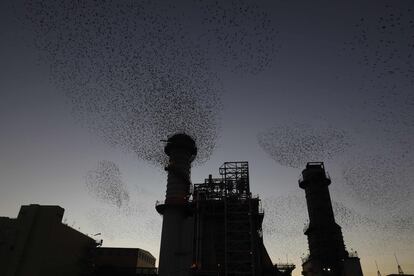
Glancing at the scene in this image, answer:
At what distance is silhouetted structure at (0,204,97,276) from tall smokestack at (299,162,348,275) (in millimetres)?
40605

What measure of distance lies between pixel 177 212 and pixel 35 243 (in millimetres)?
18886

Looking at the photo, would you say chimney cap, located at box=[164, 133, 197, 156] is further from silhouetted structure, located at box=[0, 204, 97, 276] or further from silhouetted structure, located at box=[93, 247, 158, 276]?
silhouetted structure, located at box=[93, 247, 158, 276]

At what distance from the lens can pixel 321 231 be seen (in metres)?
53.4

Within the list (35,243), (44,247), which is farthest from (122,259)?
(35,243)

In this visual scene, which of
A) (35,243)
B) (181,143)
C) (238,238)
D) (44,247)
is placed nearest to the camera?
(35,243)

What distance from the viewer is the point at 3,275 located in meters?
36.3

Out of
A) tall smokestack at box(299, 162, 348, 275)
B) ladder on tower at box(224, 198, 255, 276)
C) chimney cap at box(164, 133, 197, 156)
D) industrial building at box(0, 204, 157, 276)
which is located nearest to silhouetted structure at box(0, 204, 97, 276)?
industrial building at box(0, 204, 157, 276)

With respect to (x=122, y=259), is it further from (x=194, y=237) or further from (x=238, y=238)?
(x=238, y=238)

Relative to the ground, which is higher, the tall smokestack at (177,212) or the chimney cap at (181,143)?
the chimney cap at (181,143)

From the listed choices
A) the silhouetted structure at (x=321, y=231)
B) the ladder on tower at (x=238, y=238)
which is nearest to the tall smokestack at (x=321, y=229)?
the silhouetted structure at (x=321, y=231)

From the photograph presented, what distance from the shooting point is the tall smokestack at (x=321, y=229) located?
5184cm

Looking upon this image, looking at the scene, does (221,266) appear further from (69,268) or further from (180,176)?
(69,268)

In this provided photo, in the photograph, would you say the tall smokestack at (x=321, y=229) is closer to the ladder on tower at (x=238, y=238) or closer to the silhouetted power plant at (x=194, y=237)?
the silhouetted power plant at (x=194, y=237)

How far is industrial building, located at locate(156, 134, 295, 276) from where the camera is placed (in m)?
42.2
